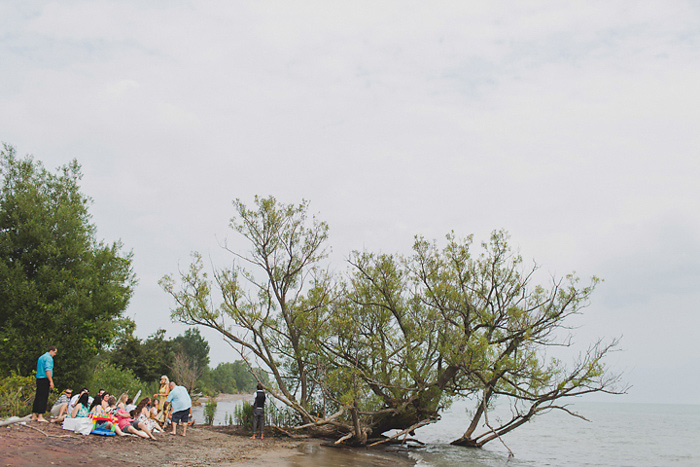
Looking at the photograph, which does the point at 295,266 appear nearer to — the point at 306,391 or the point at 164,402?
the point at 306,391

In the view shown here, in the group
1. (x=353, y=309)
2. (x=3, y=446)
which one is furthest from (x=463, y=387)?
(x=3, y=446)

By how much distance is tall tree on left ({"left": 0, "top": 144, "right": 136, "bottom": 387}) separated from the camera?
18547 mm

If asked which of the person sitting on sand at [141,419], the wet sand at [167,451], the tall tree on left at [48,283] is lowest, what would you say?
the wet sand at [167,451]

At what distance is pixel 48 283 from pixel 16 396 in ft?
17.5

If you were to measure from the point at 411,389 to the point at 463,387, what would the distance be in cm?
293

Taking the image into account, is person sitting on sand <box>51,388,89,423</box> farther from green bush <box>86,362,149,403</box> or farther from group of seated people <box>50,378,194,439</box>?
green bush <box>86,362,149,403</box>

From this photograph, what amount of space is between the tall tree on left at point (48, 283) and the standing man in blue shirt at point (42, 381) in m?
5.12

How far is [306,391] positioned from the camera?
21.8 m

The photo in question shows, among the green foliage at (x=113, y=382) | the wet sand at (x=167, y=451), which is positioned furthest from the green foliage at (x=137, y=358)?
the wet sand at (x=167, y=451)

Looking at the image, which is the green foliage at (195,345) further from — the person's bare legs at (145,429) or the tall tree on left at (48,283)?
the person's bare legs at (145,429)

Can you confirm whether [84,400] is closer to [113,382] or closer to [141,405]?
[141,405]

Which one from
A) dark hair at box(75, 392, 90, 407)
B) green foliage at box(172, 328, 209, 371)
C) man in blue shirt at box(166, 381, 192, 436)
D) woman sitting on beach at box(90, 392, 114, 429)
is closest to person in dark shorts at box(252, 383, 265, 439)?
man in blue shirt at box(166, 381, 192, 436)

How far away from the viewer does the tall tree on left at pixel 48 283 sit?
18.5 meters

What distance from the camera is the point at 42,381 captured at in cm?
1345
